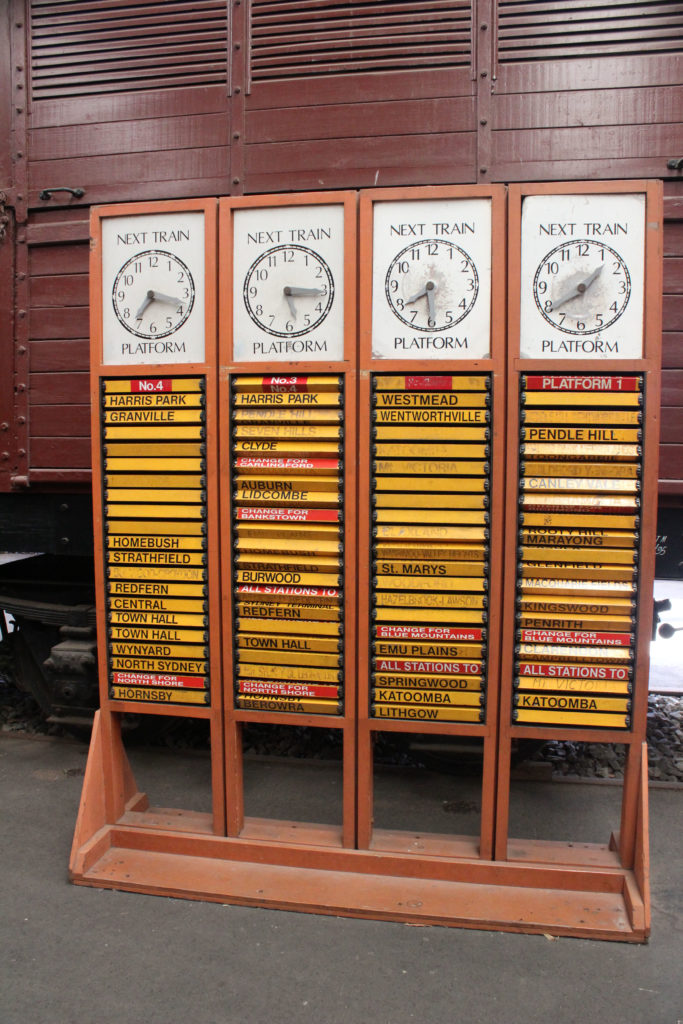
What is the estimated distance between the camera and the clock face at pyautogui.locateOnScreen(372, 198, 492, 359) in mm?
2643

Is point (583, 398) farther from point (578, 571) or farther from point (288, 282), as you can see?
point (288, 282)

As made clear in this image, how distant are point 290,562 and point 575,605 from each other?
1.10 m

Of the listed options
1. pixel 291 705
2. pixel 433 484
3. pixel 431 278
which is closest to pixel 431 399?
pixel 433 484

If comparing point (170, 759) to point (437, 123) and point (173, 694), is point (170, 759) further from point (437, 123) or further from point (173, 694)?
point (437, 123)

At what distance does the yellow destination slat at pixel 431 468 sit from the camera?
8.98 feet

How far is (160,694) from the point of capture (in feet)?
9.87

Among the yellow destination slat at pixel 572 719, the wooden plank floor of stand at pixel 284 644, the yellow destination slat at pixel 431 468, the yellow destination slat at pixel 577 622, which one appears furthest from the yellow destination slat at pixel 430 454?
the yellow destination slat at pixel 572 719

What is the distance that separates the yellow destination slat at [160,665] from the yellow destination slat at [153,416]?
3.18 feet

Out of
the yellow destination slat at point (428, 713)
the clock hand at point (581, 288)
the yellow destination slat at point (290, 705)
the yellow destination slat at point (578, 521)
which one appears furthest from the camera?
the yellow destination slat at point (290, 705)

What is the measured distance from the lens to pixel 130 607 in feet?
9.90

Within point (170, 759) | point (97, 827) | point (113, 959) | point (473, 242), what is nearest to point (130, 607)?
point (97, 827)

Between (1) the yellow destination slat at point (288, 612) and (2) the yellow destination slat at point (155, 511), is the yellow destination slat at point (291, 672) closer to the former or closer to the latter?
(1) the yellow destination slat at point (288, 612)

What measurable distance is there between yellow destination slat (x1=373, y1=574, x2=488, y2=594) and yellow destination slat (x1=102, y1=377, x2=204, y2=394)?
1048mm

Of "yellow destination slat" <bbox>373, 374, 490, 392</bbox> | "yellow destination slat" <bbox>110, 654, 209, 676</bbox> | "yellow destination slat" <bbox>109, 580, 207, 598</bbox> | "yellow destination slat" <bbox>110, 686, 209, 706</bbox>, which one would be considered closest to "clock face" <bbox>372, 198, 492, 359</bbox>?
"yellow destination slat" <bbox>373, 374, 490, 392</bbox>
